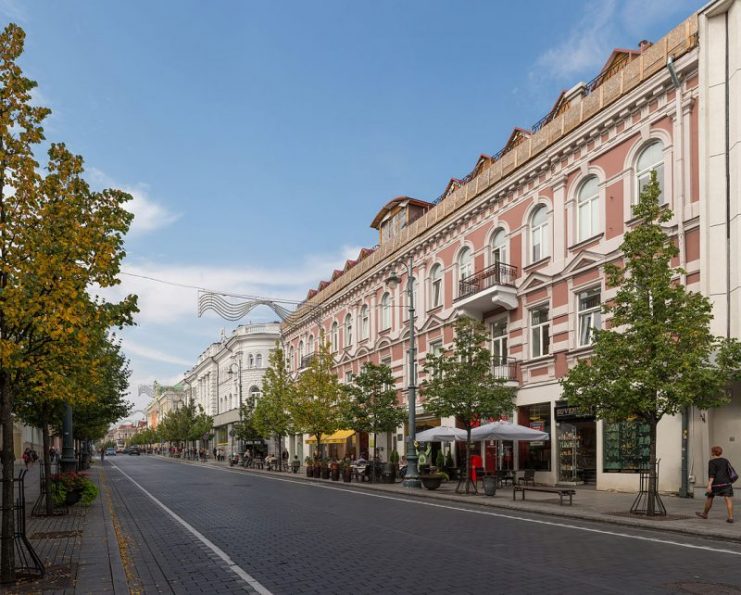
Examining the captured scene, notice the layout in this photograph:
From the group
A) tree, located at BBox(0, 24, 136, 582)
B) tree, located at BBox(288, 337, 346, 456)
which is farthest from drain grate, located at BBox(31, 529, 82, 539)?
tree, located at BBox(288, 337, 346, 456)

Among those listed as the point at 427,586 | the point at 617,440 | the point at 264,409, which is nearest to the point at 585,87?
the point at 617,440

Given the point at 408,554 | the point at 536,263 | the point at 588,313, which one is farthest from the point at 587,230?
the point at 408,554

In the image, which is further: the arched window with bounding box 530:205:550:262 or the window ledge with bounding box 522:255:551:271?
the arched window with bounding box 530:205:550:262

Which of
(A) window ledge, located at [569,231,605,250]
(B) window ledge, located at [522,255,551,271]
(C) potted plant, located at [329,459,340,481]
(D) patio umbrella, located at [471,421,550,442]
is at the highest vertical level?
(A) window ledge, located at [569,231,605,250]

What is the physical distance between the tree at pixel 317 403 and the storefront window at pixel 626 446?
16380 millimetres

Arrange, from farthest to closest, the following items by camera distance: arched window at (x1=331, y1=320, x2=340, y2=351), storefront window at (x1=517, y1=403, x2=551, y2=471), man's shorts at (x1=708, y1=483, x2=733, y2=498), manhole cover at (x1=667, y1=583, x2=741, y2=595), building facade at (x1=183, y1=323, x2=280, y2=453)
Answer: building facade at (x1=183, y1=323, x2=280, y2=453) < arched window at (x1=331, y1=320, x2=340, y2=351) < storefront window at (x1=517, y1=403, x2=551, y2=471) < man's shorts at (x1=708, y1=483, x2=733, y2=498) < manhole cover at (x1=667, y1=583, x2=741, y2=595)

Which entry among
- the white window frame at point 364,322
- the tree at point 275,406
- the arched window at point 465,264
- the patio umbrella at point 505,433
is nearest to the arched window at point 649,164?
the patio umbrella at point 505,433

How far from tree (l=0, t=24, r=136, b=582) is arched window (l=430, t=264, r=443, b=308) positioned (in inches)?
1054

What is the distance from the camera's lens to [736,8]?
64.8 feet

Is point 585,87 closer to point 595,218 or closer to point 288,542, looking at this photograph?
point 595,218

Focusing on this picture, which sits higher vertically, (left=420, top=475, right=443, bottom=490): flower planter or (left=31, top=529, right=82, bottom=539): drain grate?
(left=31, top=529, right=82, bottom=539): drain grate

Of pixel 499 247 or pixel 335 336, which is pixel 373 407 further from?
pixel 335 336

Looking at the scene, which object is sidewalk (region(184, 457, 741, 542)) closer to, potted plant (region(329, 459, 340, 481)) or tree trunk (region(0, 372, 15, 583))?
potted plant (region(329, 459, 340, 481))

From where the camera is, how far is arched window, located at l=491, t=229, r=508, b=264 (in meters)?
30.0
